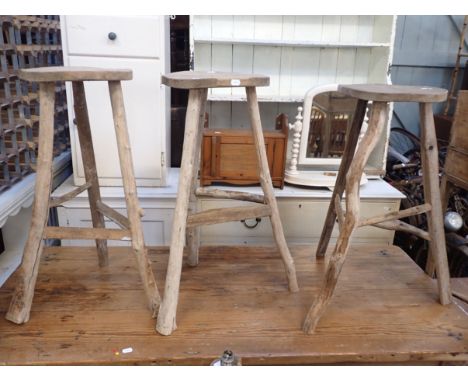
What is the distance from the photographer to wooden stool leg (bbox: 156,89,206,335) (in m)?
1.02

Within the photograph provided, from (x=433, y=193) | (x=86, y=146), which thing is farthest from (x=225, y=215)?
(x=433, y=193)

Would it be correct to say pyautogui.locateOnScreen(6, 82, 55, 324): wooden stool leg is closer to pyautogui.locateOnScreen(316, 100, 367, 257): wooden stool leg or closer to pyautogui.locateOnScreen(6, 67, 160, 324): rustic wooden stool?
pyautogui.locateOnScreen(6, 67, 160, 324): rustic wooden stool

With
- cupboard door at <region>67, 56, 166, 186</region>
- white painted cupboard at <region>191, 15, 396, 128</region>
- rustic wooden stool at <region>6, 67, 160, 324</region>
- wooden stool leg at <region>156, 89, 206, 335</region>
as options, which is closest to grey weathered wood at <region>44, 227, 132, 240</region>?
rustic wooden stool at <region>6, 67, 160, 324</region>

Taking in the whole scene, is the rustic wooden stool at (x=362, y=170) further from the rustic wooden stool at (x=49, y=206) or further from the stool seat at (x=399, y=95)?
the rustic wooden stool at (x=49, y=206)

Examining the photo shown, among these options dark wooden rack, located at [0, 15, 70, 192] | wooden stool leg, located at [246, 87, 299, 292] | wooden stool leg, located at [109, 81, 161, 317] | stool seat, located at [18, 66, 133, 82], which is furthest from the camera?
dark wooden rack, located at [0, 15, 70, 192]

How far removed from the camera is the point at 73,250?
149 cm

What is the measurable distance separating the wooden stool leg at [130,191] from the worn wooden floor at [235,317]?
88 mm

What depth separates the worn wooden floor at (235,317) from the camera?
3.31ft

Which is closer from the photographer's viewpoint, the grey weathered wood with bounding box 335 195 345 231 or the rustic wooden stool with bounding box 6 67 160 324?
the rustic wooden stool with bounding box 6 67 160 324

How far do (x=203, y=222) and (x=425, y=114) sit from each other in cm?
67

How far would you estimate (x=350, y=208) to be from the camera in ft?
3.39

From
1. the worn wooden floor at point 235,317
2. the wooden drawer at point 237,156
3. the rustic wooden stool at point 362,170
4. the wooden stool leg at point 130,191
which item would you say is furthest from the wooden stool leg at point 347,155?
the wooden stool leg at point 130,191

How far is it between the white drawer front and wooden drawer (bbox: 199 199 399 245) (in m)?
0.66

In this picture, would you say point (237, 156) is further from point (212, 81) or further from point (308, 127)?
point (212, 81)
